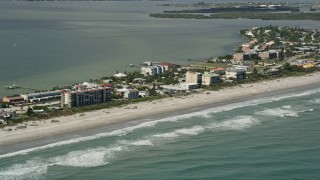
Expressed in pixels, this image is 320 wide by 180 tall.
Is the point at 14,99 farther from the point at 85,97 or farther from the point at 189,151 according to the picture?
the point at 189,151

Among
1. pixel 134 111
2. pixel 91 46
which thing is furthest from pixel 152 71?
pixel 91 46

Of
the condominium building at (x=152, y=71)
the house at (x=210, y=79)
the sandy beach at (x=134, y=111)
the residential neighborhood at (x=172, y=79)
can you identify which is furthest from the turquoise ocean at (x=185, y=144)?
the house at (x=210, y=79)

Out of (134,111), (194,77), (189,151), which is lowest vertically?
(189,151)

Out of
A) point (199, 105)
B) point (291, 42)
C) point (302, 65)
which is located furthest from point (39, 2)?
point (199, 105)

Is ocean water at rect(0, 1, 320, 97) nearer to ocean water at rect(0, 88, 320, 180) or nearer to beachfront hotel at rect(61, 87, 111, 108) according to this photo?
beachfront hotel at rect(61, 87, 111, 108)

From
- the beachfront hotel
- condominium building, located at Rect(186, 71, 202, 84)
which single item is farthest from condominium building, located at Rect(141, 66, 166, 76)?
the beachfront hotel
